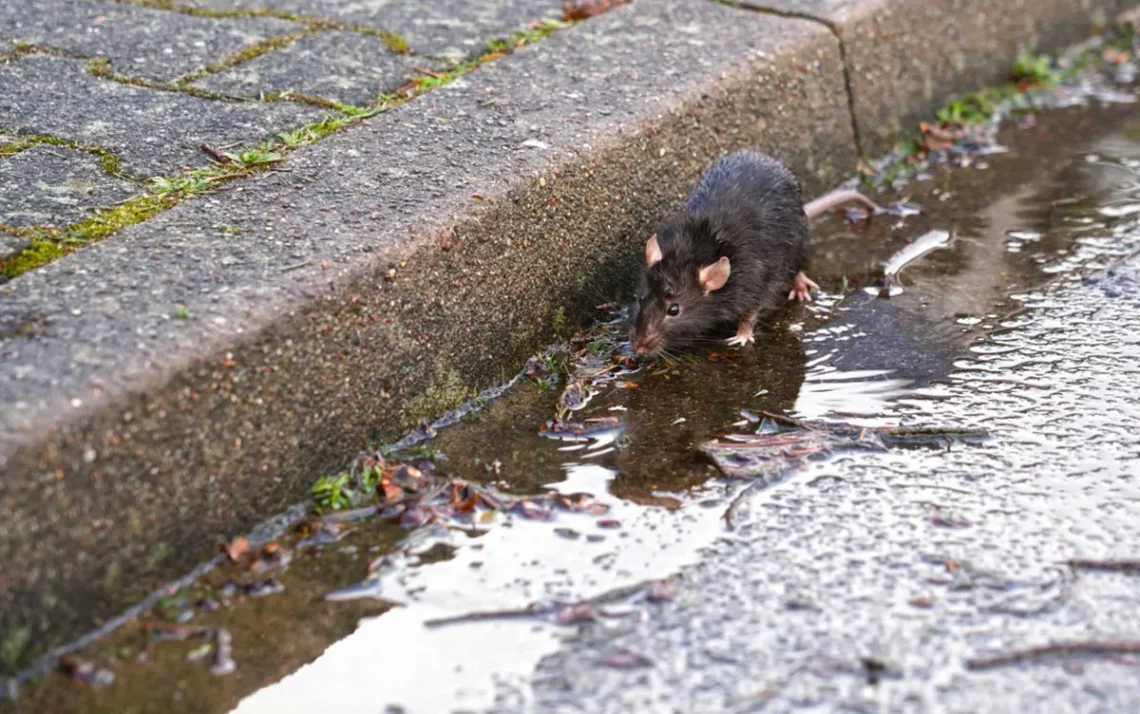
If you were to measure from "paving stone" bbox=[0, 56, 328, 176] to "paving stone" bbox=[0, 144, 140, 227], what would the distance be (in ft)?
0.33

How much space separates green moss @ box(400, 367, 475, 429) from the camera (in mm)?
3645

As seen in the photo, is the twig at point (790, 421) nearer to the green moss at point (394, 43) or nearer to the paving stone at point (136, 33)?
the green moss at point (394, 43)

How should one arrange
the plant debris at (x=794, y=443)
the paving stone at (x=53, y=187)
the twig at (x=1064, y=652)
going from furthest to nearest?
the paving stone at (x=53, y=187) < the plant debris at (x=794, y=443) < the twig at (x=1064, y=652)

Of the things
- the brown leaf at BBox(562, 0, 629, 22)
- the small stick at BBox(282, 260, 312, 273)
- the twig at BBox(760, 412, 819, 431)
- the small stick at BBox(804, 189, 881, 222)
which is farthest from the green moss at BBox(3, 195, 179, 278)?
the small stick at BBox(804, 189, 881, 222)

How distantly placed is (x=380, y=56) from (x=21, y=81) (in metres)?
1.20

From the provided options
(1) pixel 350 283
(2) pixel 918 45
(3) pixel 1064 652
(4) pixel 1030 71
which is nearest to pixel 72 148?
(1) pixel 350 283

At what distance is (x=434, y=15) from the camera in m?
5.26

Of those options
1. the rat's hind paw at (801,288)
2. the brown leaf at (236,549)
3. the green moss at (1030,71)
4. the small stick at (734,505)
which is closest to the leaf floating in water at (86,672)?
the brown leaf at (236,549)

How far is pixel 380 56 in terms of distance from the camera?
190 inches

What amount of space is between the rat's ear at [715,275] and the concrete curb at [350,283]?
25cm

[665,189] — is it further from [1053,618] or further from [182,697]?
[182,697]

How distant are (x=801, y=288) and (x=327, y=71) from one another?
1.79 m

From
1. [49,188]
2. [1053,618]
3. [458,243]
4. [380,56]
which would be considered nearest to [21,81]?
[49,188]

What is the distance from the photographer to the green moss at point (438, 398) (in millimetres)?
3645
